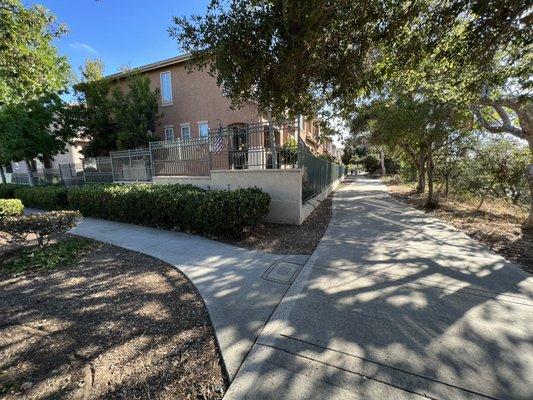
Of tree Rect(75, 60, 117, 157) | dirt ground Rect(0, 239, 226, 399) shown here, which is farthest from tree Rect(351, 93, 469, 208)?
tree Rect(75, 60, 117, 157)

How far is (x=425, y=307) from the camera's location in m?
3.20

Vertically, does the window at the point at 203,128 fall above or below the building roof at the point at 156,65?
below

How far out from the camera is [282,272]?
14.1 ft

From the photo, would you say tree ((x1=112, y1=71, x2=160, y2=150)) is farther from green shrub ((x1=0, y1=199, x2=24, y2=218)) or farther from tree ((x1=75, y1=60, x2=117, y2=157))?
green shrub ((x1=0, y1=199, x2=24, y2=218))

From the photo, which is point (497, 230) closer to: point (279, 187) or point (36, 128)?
point (279, 187)

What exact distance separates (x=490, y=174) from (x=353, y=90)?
8.21 meters

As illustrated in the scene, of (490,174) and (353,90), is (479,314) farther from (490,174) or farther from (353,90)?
(490,174)

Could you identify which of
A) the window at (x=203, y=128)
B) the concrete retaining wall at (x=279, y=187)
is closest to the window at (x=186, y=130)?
the window at (x=203, y=128)

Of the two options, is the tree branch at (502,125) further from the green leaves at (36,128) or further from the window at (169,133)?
the green leaves at (36,128)

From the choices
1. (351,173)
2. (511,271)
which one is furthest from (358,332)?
(351,173)

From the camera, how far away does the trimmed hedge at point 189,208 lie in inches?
239

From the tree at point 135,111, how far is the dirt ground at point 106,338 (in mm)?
10944

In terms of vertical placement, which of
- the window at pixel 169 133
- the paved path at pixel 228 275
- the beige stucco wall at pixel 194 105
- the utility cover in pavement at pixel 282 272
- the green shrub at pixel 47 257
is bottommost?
the utility cover in pavement at pixel 282 272

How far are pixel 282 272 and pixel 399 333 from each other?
1973mm
